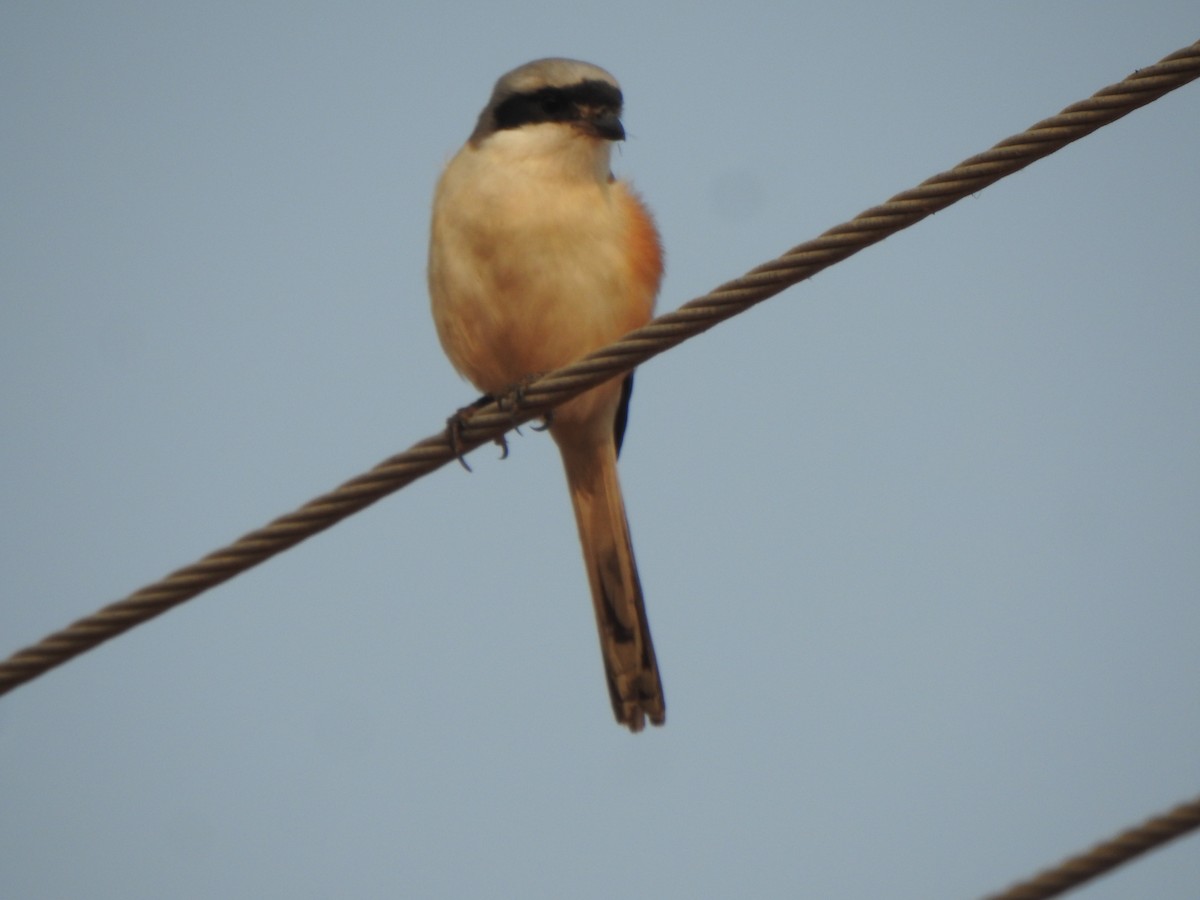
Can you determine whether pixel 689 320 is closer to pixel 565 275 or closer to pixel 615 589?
pixel 565 275

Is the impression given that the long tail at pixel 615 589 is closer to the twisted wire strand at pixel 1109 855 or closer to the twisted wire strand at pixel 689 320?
the twisted wire strand at pixel 689 320

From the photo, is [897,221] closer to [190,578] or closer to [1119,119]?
[1119,119]

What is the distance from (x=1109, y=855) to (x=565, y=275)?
9.17 ft

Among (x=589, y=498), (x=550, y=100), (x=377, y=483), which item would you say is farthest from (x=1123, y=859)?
(x=550, y=100)

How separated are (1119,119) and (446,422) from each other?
2222mm

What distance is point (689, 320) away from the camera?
3232mm

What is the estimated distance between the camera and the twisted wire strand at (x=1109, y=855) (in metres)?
2.37

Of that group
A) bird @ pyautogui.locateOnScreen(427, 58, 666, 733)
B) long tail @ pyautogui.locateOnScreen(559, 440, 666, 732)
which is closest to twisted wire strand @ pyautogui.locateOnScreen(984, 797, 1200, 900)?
bird @ pyautogui.locateOnScreen(427, 58, 666, 733)

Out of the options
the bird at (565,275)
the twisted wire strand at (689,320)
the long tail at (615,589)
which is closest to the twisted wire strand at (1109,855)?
the twisted wire strand at (689,320)

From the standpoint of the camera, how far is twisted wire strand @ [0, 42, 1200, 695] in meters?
3.02

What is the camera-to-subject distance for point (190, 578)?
10.1 ft

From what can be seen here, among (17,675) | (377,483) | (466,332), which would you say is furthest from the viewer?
(466,332)

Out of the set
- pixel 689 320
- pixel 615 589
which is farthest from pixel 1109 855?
pixel 615 589

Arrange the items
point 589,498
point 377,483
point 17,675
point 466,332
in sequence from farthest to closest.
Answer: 1. point 589,498
2. point 466,332
3. point 377,483
4. point 17,675
